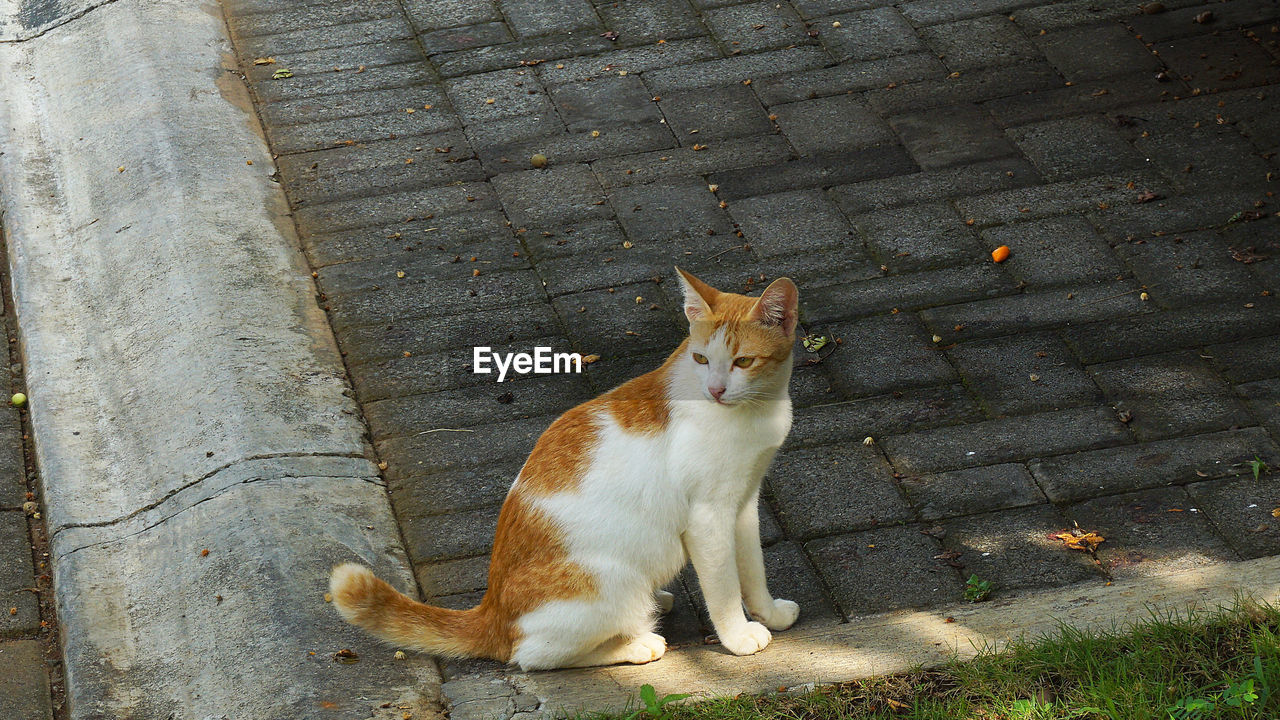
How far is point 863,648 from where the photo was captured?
9.81 feet

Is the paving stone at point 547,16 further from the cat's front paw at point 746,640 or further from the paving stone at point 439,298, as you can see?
the cat's front paw at point 746,640

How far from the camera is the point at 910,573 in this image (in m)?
3.32

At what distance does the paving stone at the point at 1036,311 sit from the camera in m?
4.28

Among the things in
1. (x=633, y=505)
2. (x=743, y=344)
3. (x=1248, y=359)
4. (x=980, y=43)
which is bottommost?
(x=980, y=43)

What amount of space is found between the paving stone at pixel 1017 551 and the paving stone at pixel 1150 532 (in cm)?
7

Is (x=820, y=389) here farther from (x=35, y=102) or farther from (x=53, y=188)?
(x=35, y=102)

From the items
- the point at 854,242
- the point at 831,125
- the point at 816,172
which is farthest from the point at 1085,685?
the point at 831,125

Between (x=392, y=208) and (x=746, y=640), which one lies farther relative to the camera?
(x=392, y=208)

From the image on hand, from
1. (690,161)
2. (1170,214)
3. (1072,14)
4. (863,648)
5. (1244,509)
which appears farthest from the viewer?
(1072,14)

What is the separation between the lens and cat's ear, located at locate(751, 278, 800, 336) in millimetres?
2789

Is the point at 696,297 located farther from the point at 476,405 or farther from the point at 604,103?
the point at 604,103

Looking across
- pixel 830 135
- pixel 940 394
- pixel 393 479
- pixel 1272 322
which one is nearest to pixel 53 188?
pixel 393 479

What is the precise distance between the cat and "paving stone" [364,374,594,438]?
105 cm

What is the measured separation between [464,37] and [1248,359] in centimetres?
391
